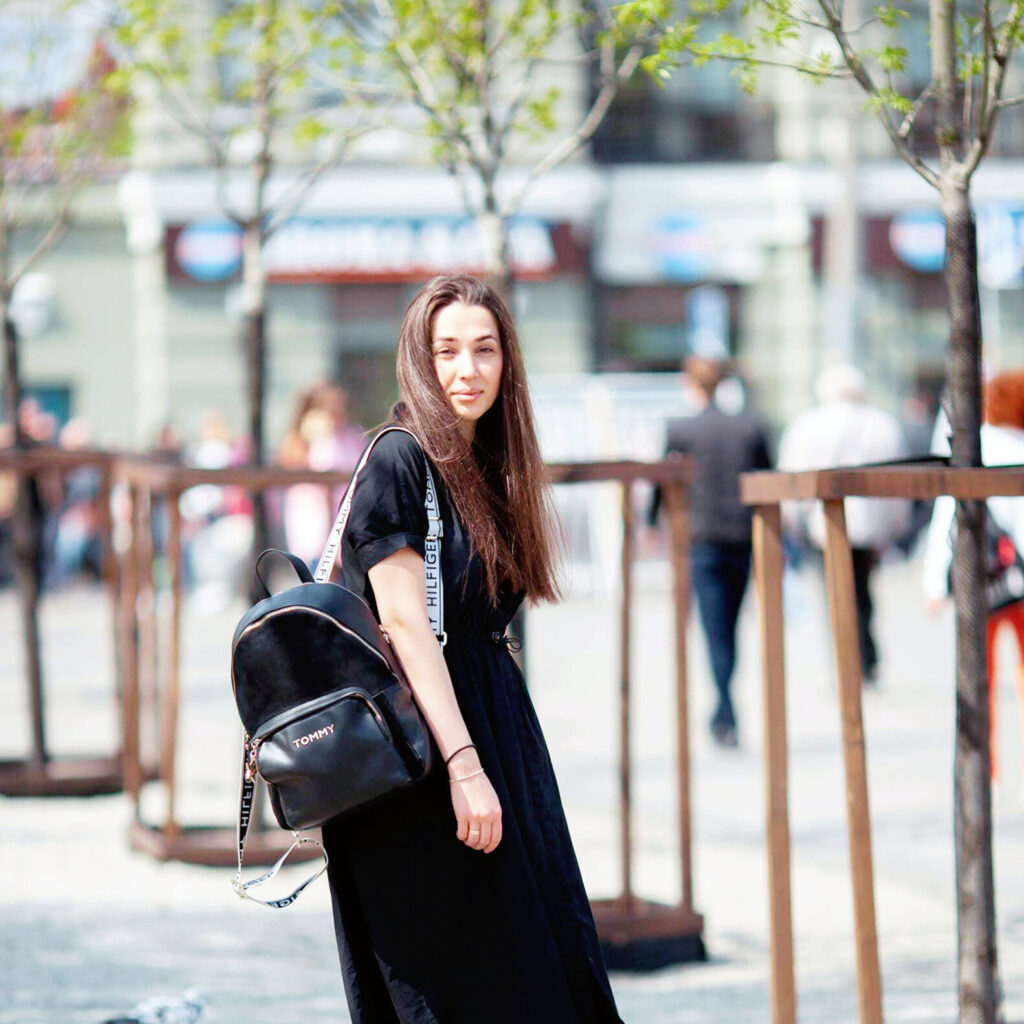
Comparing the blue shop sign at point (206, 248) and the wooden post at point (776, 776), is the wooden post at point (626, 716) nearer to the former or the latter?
the wooden post at point (776, 776)

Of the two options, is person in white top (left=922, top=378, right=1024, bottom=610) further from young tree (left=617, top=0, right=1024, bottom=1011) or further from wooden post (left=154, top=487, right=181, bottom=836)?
young tree (left=617, top=0, right=1024, bottom=1011)

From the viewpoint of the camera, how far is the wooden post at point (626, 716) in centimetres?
507

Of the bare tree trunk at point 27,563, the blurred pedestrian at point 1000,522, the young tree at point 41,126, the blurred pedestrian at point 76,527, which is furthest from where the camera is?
the blurred pedestrian at point 76,527

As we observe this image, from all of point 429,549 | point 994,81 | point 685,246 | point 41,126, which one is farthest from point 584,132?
point 685,246

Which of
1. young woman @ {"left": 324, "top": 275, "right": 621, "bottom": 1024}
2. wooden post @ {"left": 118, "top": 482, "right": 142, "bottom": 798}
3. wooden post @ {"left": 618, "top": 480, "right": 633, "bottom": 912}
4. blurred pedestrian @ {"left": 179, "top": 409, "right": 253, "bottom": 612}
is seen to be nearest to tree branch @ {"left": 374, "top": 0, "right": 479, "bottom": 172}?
wooden post @ {"left": 618, "top": 480, "right": 633, "bottom": 912}

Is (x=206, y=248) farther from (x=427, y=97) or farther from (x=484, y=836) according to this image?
(x=484, y=836)

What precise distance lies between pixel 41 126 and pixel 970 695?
19.3 ft

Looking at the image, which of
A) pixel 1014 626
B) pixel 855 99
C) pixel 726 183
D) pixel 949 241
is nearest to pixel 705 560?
pixel 1014 626

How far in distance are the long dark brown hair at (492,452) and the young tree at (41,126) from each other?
453 centimetres

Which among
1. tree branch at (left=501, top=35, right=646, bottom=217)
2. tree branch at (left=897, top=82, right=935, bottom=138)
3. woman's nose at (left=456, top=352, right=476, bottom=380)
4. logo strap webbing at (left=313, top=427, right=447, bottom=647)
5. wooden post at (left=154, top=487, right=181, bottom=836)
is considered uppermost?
tree branch at (left=501, top=35, right=646, bottom=217)

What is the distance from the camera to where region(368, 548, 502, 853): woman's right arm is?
3.14 m

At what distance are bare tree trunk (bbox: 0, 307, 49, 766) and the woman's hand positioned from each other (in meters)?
4.57

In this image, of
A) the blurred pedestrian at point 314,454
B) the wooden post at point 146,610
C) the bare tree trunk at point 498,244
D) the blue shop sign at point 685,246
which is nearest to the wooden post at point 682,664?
the bare tree trunk at point 498,244

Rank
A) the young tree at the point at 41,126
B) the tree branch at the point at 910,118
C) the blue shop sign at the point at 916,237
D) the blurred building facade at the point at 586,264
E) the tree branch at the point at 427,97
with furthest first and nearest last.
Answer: the blue shop sign at the point at 916,237 → the blurred building facade at the point at 586,264 → the young tree at the point at 41,126 → the tree branch at the point at 427,97 → the tree branch at the point at 910,118
